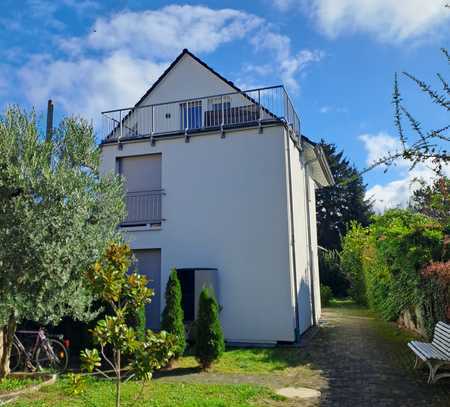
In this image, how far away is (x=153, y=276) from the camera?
12000 millimetres

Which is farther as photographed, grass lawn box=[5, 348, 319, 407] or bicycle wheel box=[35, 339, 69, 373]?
bicycle wheel box=[35, 339, 69, 373]

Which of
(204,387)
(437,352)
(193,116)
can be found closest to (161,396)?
(204,387)

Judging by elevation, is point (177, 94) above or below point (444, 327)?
above

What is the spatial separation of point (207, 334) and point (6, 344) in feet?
11.9

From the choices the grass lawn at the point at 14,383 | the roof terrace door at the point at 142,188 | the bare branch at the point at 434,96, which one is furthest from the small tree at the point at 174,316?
the bare branch at the point at 434,96

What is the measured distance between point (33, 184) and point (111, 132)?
24.6ft

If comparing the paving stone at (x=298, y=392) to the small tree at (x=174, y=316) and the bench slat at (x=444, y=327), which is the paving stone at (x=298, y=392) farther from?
the small tree at (x=174, y=316)

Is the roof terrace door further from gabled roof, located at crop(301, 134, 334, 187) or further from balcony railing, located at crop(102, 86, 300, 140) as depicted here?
gabled roof, located at crop(301, 134, 334, 187)

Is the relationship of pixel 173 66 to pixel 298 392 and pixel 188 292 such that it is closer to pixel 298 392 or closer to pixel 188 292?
pixel 188 292

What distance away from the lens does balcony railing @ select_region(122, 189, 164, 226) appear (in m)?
12.1

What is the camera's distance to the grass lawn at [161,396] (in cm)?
605

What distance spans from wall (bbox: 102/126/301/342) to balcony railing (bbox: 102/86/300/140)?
2.41 ft

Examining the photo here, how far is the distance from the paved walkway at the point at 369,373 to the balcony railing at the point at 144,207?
5459 mm

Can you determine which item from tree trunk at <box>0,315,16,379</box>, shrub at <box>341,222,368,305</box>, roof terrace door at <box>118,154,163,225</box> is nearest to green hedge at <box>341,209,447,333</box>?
shrub at <box>341,222,368,305</box>
